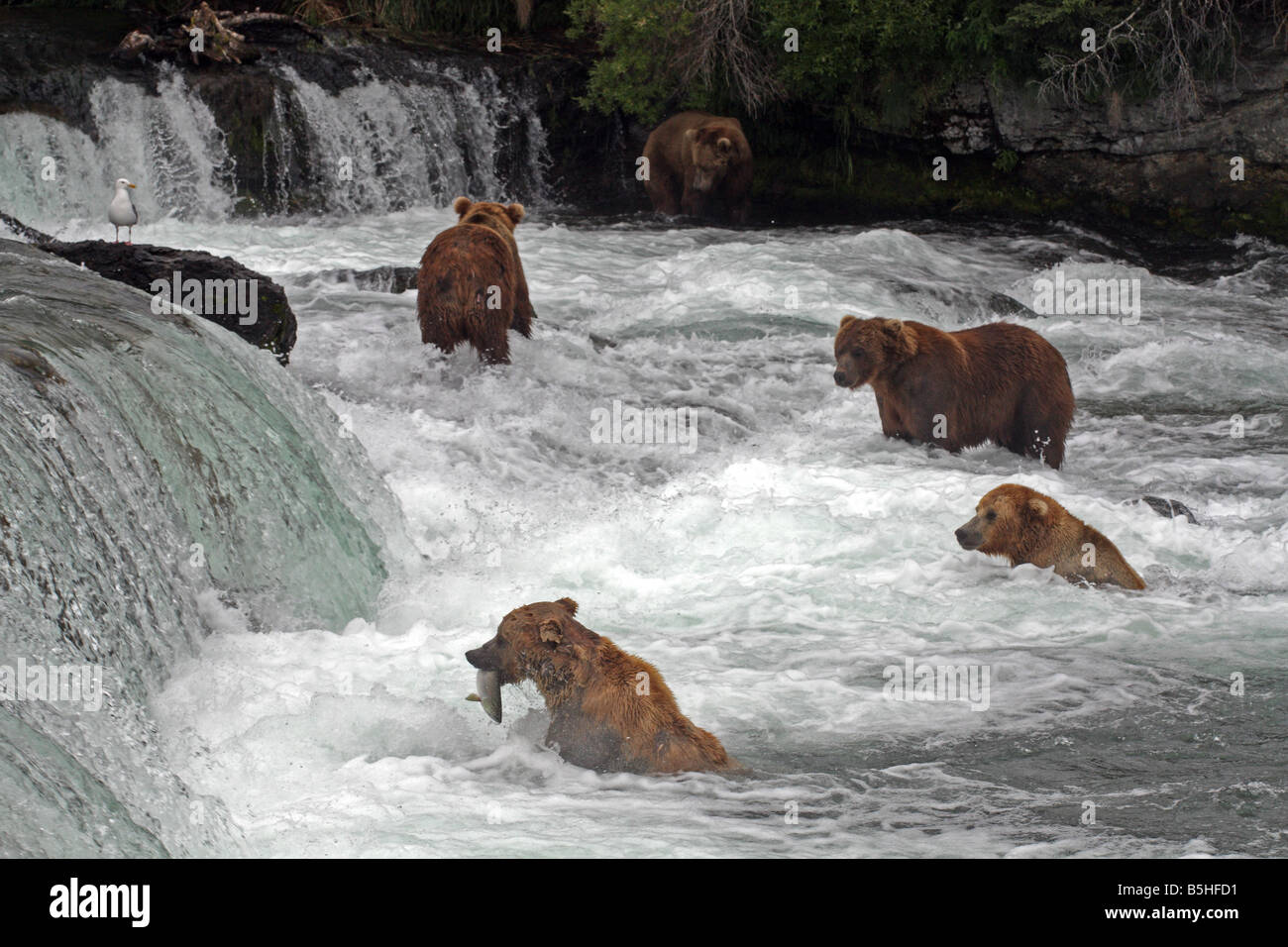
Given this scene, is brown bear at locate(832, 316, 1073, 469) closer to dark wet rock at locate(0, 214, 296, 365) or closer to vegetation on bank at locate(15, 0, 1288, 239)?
dark wet rock at locate(0, 214, 296, 365)

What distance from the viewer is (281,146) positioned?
14.3 meters

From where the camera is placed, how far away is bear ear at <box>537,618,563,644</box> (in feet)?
14.0

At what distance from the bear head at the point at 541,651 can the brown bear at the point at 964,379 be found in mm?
3829

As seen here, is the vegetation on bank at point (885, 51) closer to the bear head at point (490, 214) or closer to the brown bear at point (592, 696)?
the bear head at point (490, 214)

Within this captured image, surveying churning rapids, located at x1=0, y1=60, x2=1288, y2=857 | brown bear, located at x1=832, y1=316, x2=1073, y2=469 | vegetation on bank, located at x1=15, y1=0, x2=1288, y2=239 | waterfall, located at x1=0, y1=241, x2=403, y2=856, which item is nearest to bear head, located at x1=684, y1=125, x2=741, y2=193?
vegetation on bank, located at x1=15, y1=0, x2=1288, y2=239

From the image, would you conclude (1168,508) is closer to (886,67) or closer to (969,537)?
(969,537)

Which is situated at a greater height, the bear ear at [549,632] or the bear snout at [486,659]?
the bear ear at [549,632]

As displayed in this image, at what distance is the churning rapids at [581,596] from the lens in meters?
4.07

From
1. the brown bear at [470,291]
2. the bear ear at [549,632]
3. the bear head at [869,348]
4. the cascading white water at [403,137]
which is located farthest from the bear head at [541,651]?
the cascading white water at [403,137]

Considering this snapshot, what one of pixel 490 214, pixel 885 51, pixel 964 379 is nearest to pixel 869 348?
pixel 964 379

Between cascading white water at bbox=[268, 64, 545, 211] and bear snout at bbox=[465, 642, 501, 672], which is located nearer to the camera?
bear snout at bbox=[465, 642, 501, 672]
